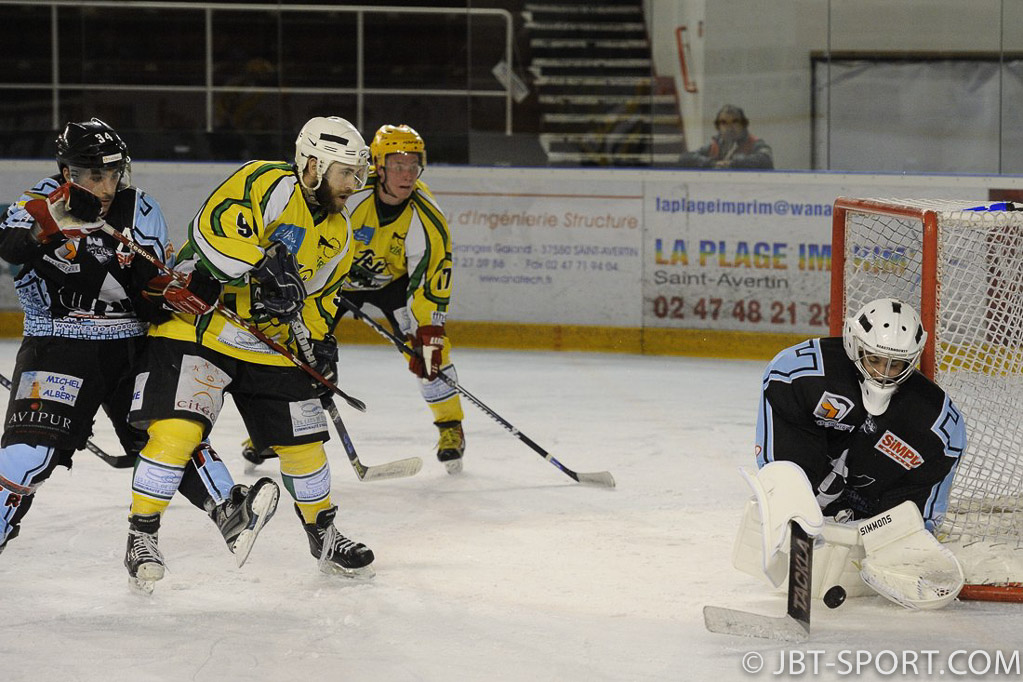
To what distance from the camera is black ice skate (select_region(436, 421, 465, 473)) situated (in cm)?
438

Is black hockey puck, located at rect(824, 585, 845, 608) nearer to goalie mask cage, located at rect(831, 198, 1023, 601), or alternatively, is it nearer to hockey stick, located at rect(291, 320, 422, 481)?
goalie mask cage, located at rect(831, 198, 1023, 601)

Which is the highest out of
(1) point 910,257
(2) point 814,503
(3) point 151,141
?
(3) point 151,141

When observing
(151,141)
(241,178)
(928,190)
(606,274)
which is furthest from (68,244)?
(151,141)

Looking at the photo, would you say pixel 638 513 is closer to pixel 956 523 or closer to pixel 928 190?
pixel 956 523

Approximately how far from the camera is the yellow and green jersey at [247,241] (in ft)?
9.87

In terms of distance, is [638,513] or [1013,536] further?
[638,513]

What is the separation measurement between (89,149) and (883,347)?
1.66 metres

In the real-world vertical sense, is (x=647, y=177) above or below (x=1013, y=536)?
above

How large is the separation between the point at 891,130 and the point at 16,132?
173 inches

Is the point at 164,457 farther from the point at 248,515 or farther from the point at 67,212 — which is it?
the point at 67,212

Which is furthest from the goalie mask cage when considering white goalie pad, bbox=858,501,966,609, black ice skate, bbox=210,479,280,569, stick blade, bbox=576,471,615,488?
black ice skate, bbox=210,479,280,569

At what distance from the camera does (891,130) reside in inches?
259

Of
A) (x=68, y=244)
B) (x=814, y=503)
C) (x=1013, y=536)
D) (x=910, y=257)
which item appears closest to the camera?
(x=814, y=503)

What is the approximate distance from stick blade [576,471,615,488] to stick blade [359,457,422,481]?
18.7 inches
